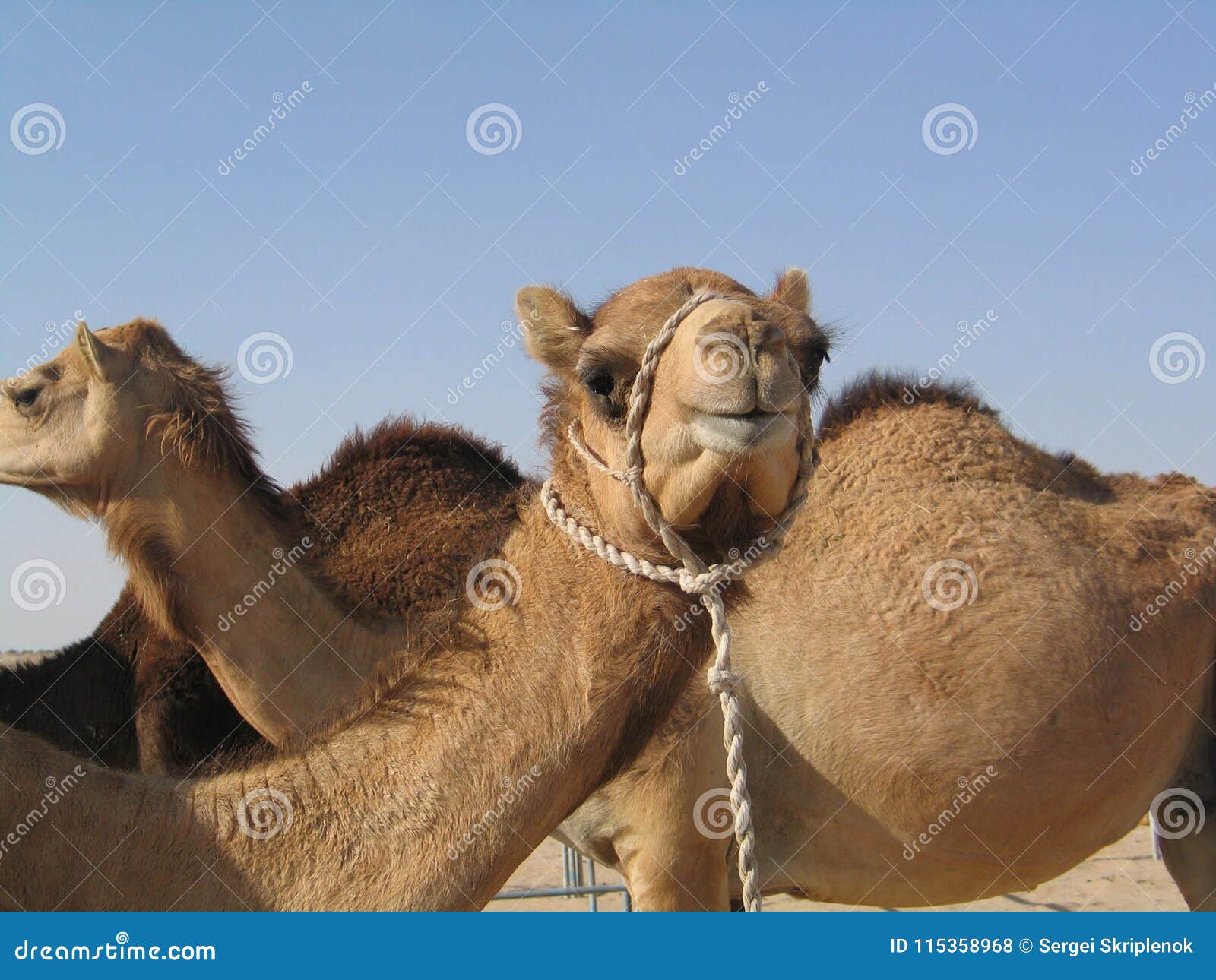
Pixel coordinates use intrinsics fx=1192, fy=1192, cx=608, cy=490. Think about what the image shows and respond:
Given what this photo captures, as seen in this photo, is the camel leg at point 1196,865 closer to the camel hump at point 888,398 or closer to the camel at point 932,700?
the camel at point 932,700

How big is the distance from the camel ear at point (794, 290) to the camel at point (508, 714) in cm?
50

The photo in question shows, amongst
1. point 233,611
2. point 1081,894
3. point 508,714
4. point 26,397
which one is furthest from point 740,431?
point 1081,894

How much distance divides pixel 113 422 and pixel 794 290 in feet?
9.12

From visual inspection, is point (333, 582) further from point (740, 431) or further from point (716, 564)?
point (740, 431)

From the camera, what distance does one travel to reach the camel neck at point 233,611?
4.56 m

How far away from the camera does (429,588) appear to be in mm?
4797

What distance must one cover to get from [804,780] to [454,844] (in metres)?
2.52

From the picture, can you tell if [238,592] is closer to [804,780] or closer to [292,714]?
[292,714]

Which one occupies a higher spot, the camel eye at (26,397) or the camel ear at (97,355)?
the camel ear at (97,355)

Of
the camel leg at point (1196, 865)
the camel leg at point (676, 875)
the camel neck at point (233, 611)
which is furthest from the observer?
the camel leg at point (1196, 865)

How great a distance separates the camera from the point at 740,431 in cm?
251

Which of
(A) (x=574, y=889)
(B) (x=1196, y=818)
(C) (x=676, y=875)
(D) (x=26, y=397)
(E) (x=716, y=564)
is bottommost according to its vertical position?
(A) (x=574, y=889)

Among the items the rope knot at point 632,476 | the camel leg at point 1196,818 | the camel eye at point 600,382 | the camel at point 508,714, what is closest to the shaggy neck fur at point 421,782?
the camel at point 508,714

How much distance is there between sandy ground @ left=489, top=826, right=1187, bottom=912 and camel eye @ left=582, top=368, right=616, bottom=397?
579 cm
